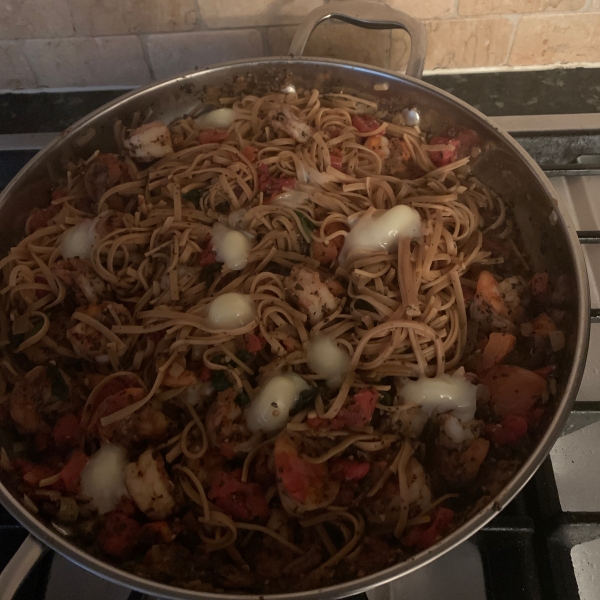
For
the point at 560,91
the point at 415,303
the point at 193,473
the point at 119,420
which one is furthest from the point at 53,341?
the point at 560,91

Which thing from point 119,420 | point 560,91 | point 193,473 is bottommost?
point 193,473

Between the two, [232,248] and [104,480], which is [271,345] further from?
[104,480]

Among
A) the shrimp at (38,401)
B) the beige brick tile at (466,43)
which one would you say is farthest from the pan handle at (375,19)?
the shrimp at (38,401)

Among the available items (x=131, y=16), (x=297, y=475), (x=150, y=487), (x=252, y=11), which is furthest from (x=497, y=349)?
(x=131, y=16)

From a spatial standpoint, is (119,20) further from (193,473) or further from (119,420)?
(193,473)

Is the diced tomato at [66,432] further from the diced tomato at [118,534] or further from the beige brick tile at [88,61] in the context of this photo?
the beige brick tile at [88,61]
